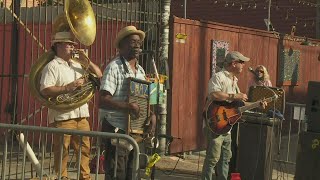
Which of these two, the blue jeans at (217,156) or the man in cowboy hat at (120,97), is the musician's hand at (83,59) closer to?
the man in cowboy hat at (120,97)

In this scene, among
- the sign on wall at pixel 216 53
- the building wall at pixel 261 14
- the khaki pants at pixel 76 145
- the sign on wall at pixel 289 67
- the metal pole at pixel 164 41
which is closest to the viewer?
the khaki pants at pixel 76 145

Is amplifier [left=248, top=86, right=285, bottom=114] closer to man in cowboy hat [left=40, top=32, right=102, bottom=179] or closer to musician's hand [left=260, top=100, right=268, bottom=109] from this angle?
musician's hand [left=260, top=100, right=268, bottom=109]

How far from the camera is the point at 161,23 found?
9398mm

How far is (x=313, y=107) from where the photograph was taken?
662cm

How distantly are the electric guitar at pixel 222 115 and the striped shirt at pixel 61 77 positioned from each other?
136cm

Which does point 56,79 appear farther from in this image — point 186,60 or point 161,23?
point 186,60

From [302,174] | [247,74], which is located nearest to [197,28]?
[247,74]

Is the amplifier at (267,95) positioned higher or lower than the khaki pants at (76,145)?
higher

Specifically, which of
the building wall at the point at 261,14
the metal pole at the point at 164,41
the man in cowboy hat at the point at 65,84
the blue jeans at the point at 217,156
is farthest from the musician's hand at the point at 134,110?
the building wall at the point at 261,14

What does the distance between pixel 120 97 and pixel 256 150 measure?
214 centimetres

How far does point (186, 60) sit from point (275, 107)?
3.33 meters

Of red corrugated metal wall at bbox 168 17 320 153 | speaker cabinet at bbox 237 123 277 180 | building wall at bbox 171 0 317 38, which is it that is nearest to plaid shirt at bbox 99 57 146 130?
speaker cabinet at bbox 237 123 277 180

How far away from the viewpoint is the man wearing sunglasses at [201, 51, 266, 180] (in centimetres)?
665

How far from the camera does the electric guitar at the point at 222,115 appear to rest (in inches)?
262
